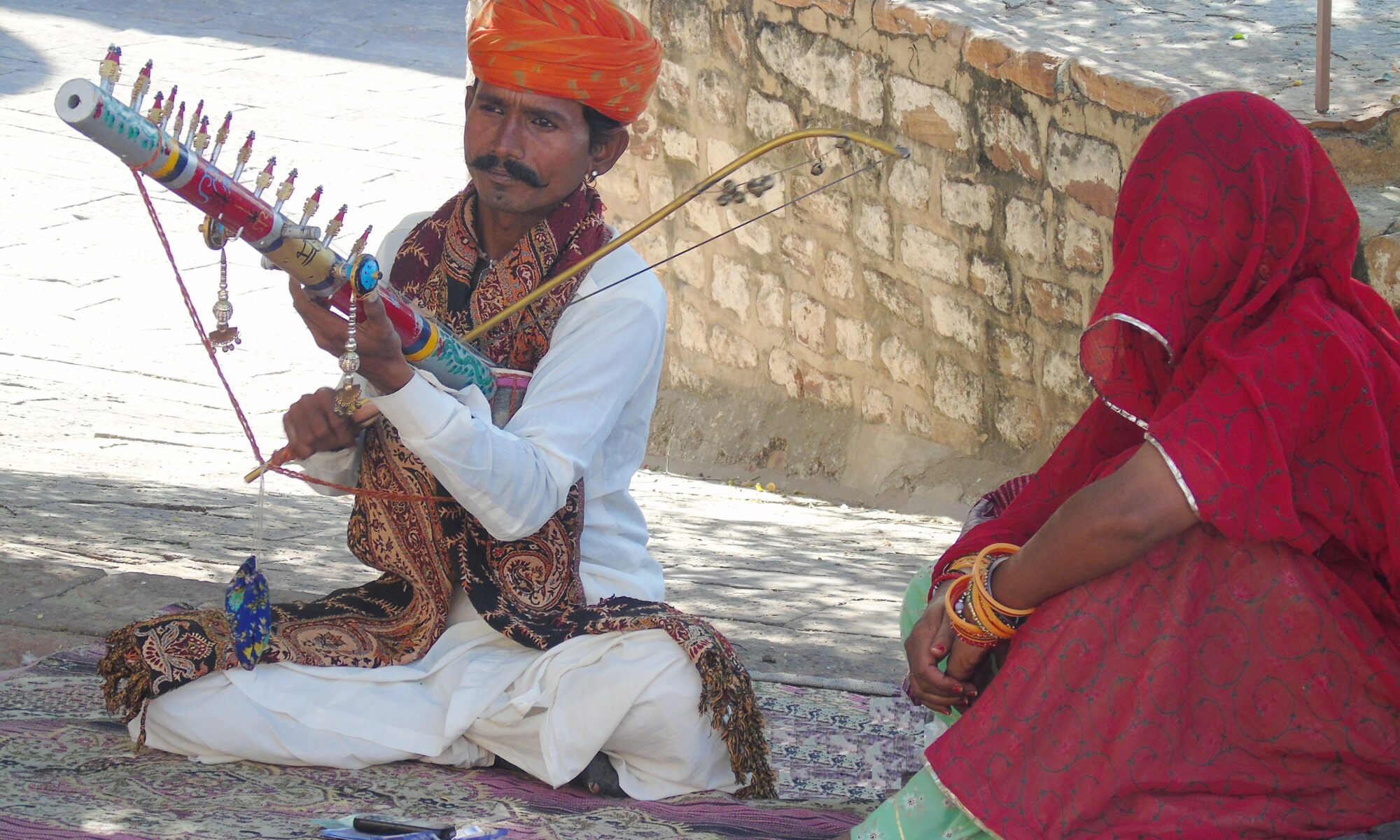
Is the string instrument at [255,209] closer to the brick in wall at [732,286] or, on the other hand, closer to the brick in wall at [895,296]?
the brick in wall at [895,296]

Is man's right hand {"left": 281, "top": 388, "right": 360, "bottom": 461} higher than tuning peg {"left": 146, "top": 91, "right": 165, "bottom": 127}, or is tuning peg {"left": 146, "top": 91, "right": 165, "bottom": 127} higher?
tuning peg {"left": 146, "top": 91, "right": 165, "bottom": 127}

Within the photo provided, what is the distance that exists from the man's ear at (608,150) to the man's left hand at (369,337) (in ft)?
2.35

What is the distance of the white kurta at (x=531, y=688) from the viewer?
8.48 feet

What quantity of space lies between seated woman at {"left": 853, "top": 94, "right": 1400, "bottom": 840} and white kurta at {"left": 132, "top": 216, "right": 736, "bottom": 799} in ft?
2.09

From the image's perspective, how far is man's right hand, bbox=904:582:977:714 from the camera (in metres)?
2.29

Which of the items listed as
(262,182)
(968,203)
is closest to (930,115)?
(968,203)

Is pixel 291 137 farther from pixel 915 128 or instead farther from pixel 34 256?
pixel 915 128

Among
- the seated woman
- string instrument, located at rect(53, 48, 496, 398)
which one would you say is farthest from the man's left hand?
the seated woman

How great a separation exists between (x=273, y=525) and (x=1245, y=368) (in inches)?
138

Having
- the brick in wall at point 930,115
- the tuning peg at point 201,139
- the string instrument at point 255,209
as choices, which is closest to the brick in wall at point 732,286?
the brick in wall at point 930,115

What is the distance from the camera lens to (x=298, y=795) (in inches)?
99.9

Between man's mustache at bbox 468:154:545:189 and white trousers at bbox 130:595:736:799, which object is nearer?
white trousers at bbox 130:595:736:799

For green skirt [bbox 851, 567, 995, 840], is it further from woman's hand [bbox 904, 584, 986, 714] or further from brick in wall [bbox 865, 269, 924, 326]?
brick in wall [bbox 865, 269, 924, 326]

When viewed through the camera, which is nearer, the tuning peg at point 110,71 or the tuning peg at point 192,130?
the tuning peg at point 110,71
